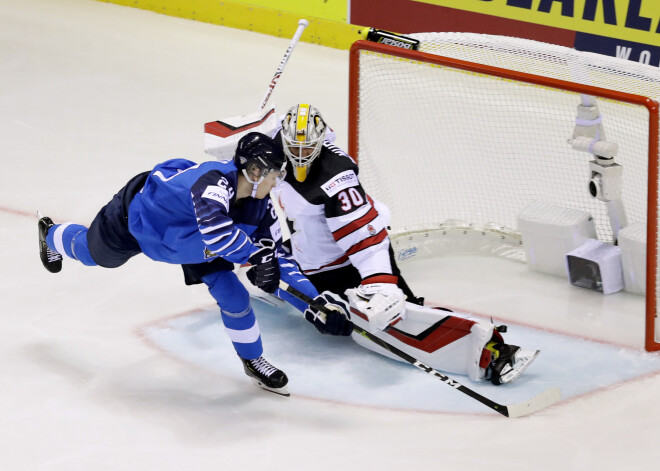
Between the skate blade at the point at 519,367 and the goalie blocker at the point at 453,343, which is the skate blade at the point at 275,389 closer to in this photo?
the goalie blocker at the point at 453,343

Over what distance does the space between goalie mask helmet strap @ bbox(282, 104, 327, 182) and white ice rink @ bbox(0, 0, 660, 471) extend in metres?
0.76

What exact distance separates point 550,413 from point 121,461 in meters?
1.43

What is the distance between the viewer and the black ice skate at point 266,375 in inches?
144

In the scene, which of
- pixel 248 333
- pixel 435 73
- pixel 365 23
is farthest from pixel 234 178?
pixel 365 23

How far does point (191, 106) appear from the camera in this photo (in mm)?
6695

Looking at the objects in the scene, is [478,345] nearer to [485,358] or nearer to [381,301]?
[485,358]

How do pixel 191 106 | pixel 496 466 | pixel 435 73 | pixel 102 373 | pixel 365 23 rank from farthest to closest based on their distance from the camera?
pixel 365 23 < pixel 191 106 < pixel 435 73 < pixel 102 373 < pixel 496 466

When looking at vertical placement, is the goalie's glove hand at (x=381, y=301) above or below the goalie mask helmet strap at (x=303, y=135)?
below

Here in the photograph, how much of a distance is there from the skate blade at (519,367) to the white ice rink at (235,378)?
0.05m

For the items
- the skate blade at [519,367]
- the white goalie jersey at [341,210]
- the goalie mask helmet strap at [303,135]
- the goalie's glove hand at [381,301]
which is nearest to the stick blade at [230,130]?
the white goalie jersey at [341,210]

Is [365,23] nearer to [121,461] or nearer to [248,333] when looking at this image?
[248,333]

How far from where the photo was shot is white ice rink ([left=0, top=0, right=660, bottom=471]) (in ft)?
10.9

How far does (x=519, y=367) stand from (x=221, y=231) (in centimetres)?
121

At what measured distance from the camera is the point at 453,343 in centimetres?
375
